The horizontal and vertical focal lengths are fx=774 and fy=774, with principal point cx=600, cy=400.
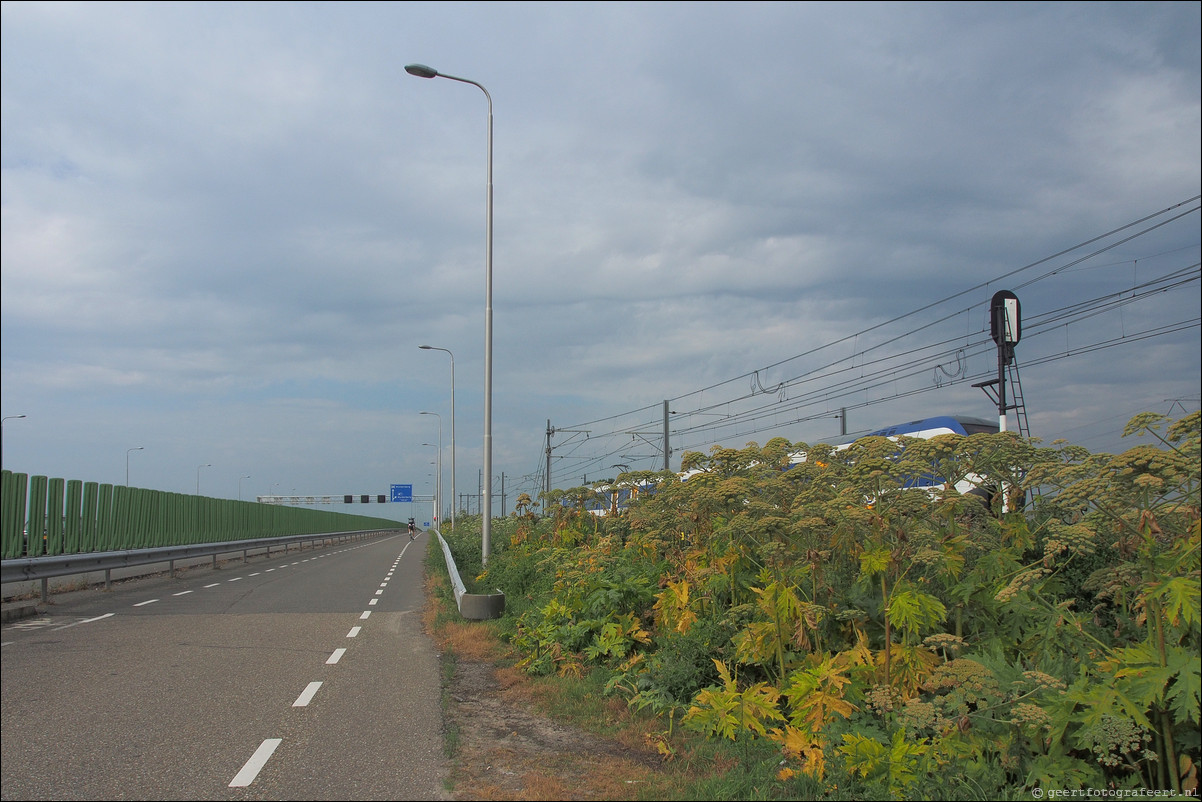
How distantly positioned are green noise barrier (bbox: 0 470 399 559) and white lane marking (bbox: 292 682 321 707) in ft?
33.2

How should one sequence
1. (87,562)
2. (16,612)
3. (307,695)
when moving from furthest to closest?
(87,562) < (16,612) < (307,695)

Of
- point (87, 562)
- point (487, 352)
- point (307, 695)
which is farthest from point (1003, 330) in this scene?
point (87, 562)

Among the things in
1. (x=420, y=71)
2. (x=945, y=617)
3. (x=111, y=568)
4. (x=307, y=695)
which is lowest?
(x=307, y=695)

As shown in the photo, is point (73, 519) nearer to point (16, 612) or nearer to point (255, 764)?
point (16, 612)

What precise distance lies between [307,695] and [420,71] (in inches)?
538

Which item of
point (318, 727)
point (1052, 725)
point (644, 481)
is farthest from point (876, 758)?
point (644, 481)

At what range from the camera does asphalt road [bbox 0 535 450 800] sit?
194 inches

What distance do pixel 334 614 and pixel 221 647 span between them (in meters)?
4.22

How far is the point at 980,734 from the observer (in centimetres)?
461

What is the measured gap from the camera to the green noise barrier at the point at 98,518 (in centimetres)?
1487

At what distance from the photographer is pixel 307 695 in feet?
24.4

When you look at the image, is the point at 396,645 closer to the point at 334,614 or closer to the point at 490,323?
the point at 334,614

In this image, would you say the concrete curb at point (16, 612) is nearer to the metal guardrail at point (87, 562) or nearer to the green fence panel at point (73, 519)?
the metal guardrail at point (87, 562)

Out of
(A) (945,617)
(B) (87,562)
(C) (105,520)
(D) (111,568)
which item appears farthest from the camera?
(C) (105,520)
